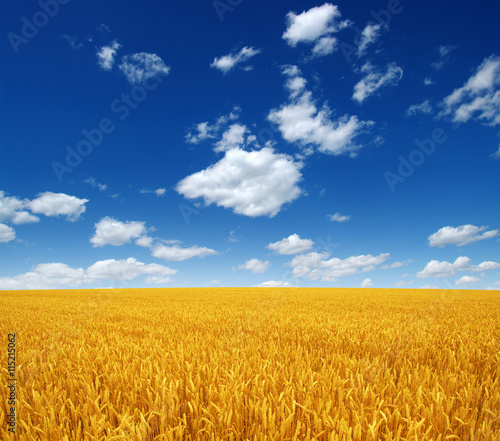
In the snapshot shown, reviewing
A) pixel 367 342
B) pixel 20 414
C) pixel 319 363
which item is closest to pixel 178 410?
pixel 20 414

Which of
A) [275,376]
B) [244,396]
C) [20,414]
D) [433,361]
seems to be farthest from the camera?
[433,361]

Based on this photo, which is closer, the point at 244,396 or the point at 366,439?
the point at 366,439

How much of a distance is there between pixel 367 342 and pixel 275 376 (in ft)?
7.82

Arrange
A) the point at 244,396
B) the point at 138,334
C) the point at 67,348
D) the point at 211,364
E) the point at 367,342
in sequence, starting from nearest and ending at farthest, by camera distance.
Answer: the point at 244,396 → the point at 211,364 → the point at 67,348 → the point at 367,342 → the point at 138,334

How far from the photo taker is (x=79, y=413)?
2045mm

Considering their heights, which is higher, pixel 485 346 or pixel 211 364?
pixel 211 364

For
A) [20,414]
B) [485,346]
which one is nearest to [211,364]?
[20,414]

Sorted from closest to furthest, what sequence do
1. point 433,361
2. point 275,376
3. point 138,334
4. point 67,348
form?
1. point 275,376
2. point 433,361
3. point 67,348
4. point 138,334

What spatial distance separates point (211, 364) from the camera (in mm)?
3113

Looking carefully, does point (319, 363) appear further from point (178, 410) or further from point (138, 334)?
point (138, 334)

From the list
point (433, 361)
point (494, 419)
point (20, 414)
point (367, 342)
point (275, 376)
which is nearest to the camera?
point (494, 419)

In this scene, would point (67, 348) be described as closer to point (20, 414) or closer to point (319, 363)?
point (20, 414)

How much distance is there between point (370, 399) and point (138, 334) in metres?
4.63

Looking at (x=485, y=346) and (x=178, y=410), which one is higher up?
(x=178, y=410)
